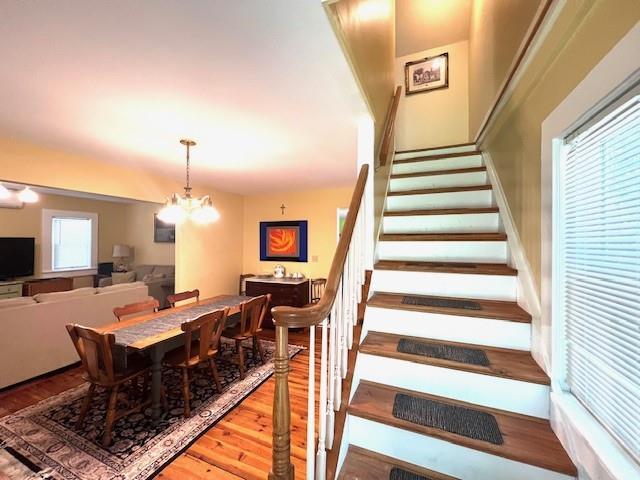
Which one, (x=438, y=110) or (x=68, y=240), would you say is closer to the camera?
(x=438, y=110)

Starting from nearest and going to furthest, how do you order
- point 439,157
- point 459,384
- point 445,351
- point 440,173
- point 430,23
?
point 459,384
point 445,351
point 440,173
point 439,157
point 430,23

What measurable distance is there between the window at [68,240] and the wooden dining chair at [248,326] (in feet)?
17.1

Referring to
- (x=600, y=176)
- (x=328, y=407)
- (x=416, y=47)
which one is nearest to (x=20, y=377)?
(x=328, y=407)

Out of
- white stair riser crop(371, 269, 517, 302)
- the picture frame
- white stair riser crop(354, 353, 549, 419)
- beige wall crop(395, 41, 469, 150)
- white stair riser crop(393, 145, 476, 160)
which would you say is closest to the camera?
white stair riser crop(354, 353, 549, 419)

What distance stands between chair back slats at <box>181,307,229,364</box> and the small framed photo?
3.99 metres

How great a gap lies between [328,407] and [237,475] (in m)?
0.92

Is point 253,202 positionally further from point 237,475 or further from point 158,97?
point 237,475

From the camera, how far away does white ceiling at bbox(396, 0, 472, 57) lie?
132 inches

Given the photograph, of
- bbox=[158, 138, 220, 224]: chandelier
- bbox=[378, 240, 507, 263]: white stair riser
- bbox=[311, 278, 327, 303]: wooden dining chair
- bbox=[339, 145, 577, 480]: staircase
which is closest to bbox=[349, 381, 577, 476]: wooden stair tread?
bbox=[339, 145, 577, 480]: staircase

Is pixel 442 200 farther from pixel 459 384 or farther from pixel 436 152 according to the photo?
pixel 459 384

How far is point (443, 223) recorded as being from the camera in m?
2.29

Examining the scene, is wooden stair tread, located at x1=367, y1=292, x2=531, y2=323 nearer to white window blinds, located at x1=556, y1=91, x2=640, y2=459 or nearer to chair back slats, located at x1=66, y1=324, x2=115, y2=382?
white window blinds, located at x1=556, y1=91, x2=640, y2=459

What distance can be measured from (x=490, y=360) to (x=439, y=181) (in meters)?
1.78

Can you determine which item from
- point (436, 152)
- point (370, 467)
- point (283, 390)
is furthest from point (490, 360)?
point (436, 152)
